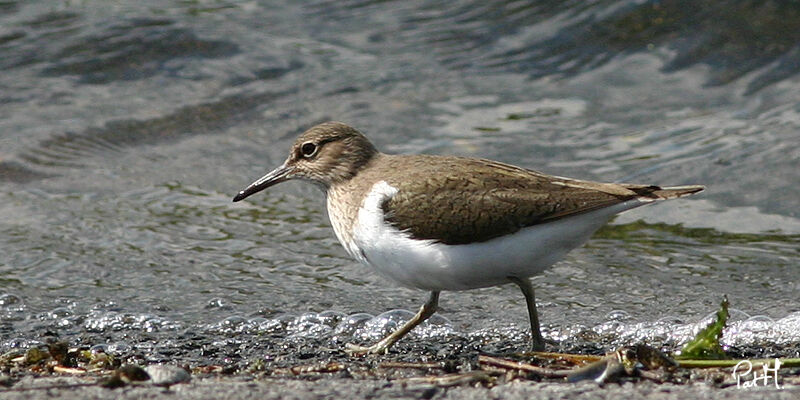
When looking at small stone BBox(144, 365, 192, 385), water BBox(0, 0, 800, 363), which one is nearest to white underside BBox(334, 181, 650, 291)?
water BBox(0, 0, 800, 363)

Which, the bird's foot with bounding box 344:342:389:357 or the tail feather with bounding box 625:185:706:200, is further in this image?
the bird's foot with bounding box 344:342:389:357

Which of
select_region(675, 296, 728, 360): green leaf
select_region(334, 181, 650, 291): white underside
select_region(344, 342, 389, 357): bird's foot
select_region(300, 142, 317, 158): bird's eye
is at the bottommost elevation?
select_region(344, 342, 389, 357): bird's foot

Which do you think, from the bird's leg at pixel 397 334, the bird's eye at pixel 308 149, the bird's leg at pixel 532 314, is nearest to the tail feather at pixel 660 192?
the bird's leg at pixel 532 314

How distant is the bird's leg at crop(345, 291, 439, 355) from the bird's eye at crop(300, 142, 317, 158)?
49.1 inches

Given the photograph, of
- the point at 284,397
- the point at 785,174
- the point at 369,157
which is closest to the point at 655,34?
the point at 785,174

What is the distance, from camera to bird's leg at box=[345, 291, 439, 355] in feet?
19.5

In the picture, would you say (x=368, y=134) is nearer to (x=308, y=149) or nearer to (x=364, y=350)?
(x=308, y=149)

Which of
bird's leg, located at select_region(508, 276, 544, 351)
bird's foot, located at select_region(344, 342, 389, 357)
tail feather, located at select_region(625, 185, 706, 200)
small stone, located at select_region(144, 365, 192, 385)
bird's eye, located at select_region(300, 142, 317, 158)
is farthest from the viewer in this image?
bird's eye, located at select_region(300, 142, 317, 158)

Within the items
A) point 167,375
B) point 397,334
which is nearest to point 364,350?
point 397,334

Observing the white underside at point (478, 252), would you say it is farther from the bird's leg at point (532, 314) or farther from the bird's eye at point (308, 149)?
the bird's eye at point (308, 149)

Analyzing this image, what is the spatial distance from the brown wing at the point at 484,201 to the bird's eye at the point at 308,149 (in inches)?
39.8

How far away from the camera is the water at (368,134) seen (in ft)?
21.9

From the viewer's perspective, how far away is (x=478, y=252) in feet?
18.2

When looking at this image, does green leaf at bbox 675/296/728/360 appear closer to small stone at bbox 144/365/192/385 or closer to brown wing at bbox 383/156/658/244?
brown wing at bbox 383/156/658/244
